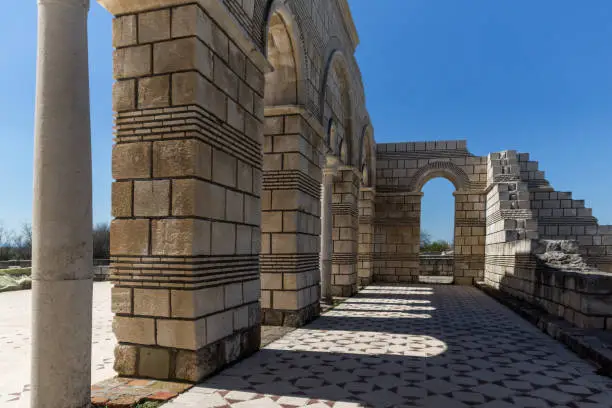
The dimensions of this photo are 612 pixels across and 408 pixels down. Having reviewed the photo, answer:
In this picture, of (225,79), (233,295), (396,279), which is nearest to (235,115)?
(225,79)

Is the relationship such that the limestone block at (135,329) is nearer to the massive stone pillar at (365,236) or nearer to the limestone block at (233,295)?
the limestone block at (233,295)

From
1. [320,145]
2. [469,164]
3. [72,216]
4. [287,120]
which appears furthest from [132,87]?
[469,164]

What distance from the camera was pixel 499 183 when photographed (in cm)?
1334

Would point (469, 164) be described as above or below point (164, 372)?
above

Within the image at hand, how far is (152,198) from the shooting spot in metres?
3.99

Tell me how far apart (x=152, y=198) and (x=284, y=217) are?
2.88m

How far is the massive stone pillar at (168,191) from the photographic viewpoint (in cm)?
390

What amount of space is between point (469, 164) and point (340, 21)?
796 centimetres

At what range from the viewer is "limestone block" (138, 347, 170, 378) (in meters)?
3.93

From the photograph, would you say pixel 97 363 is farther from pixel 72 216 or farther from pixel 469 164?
pixel 469 164

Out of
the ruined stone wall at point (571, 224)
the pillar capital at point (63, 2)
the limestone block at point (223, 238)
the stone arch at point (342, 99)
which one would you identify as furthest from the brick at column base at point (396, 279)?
the pillar capital at point (63, 2)

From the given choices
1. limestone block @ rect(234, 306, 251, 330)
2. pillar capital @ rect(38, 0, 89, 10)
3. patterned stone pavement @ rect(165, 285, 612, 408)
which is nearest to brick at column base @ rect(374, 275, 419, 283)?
patterned stone pavement @ rect(165, 285, 612, 408)

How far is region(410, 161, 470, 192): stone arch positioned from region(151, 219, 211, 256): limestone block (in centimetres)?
1325

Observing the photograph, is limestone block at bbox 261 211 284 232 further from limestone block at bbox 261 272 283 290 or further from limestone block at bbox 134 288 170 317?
limestone block at bbox 134 288 170 317
